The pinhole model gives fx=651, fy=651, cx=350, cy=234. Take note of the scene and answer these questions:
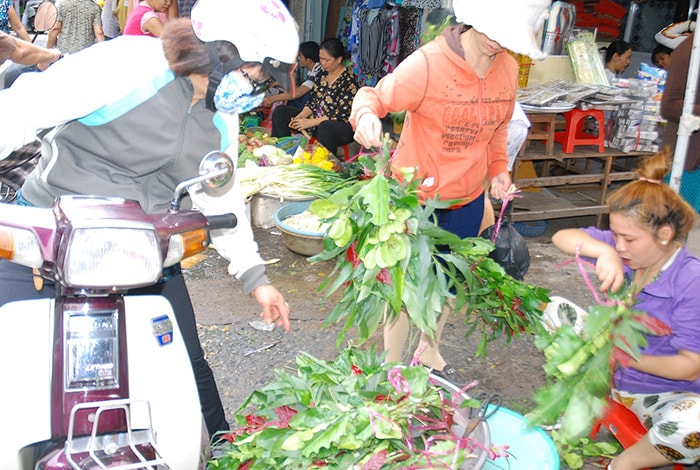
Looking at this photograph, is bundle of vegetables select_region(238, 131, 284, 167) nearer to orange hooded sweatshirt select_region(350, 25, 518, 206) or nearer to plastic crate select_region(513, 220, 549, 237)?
plastic crate select_region(513, 220, 549, 237)

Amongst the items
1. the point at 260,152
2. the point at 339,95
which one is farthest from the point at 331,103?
the point at 260,152

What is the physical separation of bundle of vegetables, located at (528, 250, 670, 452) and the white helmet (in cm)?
111

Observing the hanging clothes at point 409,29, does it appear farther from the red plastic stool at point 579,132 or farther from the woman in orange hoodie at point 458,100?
the woman in orange hoodie at point 458,100

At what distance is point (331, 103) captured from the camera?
6312 mm

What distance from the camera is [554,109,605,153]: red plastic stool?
17.5 feet

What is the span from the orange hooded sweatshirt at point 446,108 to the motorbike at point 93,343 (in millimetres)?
1198

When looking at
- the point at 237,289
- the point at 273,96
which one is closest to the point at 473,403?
the point at 237,289

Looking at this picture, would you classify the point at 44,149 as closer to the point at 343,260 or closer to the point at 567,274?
the point at 343,260

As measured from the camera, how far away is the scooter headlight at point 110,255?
4.61ft

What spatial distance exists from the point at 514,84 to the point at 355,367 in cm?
151

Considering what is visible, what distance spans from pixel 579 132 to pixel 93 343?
4926 mm

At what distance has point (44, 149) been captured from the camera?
1856mm

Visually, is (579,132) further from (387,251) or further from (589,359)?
(589,359)

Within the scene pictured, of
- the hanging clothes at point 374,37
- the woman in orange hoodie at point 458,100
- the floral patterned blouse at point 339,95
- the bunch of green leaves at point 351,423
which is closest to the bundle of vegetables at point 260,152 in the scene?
the floral patterned blouse at point 339,95
